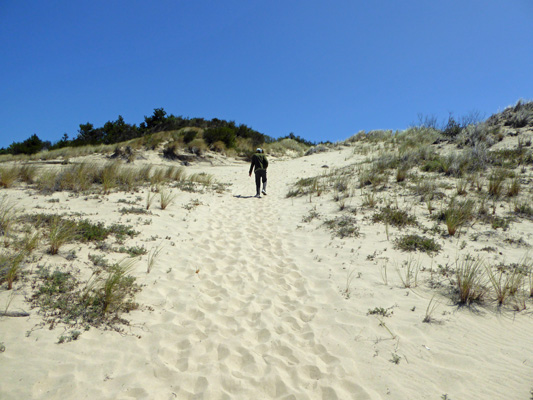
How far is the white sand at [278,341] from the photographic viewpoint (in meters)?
2.44

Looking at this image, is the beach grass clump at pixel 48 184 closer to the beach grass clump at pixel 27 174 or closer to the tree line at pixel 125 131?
the beach grass clump at pixel 27 174

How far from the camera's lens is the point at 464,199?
7.37 meters

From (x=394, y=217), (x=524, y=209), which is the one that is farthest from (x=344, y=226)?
(x=524, y=209)

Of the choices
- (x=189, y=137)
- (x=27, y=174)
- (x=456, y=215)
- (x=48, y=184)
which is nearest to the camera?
(x=456, y=215)

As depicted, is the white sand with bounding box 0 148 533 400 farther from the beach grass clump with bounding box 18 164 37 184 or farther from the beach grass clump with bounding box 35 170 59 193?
the beach grass clump with bounding box 18 164 37 184

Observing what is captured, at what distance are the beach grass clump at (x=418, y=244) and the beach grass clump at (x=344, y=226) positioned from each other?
948 millimetres

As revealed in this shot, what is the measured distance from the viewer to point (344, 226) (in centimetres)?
661

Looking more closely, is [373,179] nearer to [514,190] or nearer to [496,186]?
[496,186]

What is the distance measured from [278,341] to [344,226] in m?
4.02

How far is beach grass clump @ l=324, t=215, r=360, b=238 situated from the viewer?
245 inches

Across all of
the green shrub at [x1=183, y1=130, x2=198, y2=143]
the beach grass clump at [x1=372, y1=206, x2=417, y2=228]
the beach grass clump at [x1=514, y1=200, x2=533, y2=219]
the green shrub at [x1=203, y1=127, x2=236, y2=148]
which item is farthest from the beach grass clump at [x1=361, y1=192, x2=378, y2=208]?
the green shrub at [x1=183, y1=130, x2=198, y2=143]

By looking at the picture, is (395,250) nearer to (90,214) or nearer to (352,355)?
(352,355)

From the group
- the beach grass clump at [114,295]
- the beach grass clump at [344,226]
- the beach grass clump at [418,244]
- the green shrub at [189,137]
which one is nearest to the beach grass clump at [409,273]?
the beach grass clump at [418,244]

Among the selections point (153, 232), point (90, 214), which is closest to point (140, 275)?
point (153, 232)
